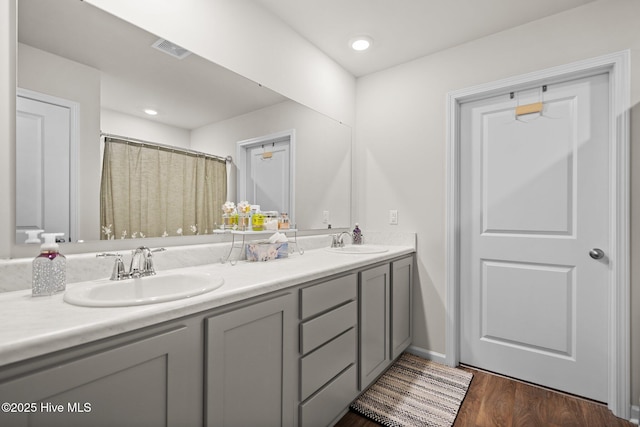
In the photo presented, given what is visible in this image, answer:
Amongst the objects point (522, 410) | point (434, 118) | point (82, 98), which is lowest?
point (522, 410)

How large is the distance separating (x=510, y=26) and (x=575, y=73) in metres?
0.52

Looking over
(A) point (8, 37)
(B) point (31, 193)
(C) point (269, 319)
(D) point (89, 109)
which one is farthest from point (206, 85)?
(C) point (269, 319)

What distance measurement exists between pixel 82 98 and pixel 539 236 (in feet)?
8.43

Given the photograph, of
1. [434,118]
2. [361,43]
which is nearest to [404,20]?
[361,43]

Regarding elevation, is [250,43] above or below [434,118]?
above

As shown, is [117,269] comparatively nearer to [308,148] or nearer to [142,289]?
[142,289]

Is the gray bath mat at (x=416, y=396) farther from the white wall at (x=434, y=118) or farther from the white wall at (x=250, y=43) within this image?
the white wall at (x=250, y=43)

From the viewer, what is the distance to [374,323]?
1.90 m

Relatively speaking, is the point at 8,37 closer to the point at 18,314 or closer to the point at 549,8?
the point at 18,314

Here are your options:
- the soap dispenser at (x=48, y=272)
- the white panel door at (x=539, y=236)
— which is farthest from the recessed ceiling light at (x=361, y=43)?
the soap dispenser at (x=48, y=272)

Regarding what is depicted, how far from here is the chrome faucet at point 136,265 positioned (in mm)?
1229

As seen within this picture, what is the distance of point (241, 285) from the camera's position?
44.9 inches

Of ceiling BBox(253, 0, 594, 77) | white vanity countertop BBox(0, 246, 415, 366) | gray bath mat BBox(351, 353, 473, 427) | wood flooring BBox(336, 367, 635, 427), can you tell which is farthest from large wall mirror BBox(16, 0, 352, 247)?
wood flooring BBox(336, 367, 635, 427)

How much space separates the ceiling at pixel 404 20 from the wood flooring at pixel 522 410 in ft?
7.70
